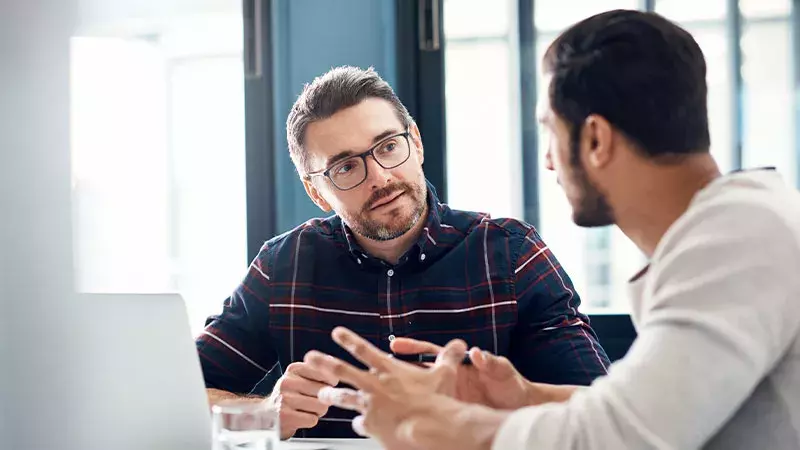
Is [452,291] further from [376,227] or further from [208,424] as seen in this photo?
[208,424]

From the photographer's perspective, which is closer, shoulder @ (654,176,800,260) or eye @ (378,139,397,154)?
shoulder @ (654,176,800,260)

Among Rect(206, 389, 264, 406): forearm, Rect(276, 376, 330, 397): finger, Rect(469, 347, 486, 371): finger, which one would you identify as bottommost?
Rect(206, 389, 264, 406): forearm

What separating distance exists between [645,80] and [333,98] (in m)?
1.00

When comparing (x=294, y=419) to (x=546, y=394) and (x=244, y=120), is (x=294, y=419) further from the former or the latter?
(x=244, y=120)

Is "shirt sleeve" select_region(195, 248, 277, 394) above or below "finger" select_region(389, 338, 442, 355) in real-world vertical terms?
below

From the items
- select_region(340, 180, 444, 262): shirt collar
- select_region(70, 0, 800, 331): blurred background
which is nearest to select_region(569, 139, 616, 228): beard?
select_region(340, 180, 444, 262): shirt collar

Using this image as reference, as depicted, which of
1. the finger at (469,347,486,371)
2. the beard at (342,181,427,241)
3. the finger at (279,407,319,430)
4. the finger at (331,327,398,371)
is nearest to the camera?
the finger at (331,327,398,371)

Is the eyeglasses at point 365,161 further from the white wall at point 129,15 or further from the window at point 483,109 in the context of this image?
the white wall at point 129,15

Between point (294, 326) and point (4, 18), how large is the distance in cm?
149

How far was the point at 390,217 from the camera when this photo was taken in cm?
177

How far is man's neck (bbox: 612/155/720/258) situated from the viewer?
95cm

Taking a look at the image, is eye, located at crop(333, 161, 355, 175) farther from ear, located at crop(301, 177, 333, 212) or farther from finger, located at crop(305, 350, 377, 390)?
finger, located at crop(305, 350, 377, 390)

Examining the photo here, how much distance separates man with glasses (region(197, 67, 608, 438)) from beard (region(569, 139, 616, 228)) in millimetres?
701

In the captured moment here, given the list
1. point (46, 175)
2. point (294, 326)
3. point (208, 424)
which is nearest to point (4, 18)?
point (46, 175)
